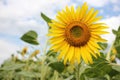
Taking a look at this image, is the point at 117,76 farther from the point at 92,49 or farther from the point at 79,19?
the point at 79,19

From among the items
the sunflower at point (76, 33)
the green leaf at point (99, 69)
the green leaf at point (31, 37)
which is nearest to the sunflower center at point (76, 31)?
the sunflower at point (76, 33)

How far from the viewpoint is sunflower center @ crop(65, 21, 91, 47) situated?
242 centimetres

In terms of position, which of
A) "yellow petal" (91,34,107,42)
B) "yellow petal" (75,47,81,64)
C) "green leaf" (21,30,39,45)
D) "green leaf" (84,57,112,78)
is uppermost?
"green leaf" (21,30,39,45)

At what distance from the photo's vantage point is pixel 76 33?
2465mm

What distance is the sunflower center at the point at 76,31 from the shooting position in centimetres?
244

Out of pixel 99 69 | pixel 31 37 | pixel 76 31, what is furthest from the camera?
pixel 31 37

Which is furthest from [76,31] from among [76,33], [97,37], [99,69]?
[99,69]

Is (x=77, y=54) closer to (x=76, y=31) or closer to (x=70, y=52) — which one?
(x=70, y=52)

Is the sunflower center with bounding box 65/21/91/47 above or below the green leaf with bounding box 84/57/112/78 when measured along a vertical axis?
above

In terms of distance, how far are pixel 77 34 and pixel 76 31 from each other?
0.03m

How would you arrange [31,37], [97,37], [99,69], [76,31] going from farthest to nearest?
[31,37], [76,31], [97,37], [99,69]

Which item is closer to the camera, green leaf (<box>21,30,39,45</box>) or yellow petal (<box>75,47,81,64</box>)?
yellow petal (<box>75,47,81,64</box>)

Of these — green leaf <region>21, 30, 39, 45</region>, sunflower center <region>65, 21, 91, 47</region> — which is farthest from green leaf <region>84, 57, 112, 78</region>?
green leaf <region>21, 30, 39, 45</region>

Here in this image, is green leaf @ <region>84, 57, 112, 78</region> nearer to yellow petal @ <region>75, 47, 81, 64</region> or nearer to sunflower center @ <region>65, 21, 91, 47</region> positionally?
yellow petal @ <region>75, 47, 81, 64</region>
